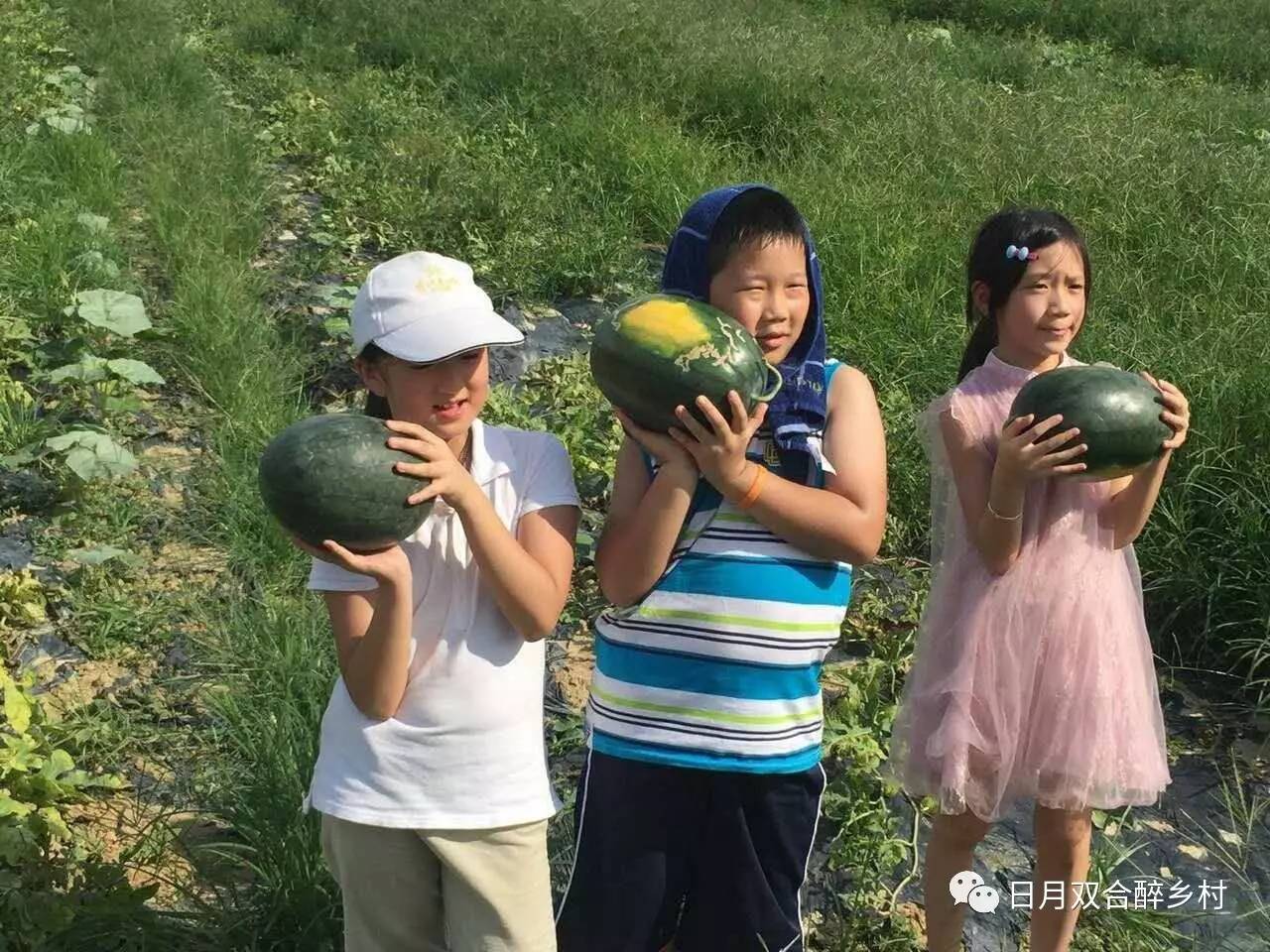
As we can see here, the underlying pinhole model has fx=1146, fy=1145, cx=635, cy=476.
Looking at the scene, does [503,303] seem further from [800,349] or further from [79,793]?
[800,349]

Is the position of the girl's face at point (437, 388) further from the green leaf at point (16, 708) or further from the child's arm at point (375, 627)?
the green leaf at point (16, 708)

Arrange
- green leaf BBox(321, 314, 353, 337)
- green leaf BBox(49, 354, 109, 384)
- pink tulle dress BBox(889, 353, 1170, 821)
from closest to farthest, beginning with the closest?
pink tulle dress BBox(889, 353, 1170, 821) < green leaf BBox(49, 354, 109, 384) < green leaf BBox(321, 314, 353, 337)

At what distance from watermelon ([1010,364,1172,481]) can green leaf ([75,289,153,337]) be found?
3576 mm

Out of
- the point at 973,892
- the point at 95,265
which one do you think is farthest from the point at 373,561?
the point at 95,265

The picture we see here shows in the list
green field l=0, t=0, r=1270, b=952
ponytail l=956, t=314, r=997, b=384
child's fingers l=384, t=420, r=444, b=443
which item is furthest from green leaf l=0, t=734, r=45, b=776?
ponytail l=956, t=314, r=997, b=384

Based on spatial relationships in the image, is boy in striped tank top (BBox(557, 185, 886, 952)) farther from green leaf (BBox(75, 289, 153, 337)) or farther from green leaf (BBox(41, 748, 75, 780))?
green leaf (BBox(75, 289, 153, 337))

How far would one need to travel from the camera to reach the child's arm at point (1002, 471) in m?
2.12

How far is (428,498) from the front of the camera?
5.75ft

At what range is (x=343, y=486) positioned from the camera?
67.9 inches

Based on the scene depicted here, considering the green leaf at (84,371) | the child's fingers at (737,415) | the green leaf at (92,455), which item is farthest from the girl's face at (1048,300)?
the green leaf at (84,371)

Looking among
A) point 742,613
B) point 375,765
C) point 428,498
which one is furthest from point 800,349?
point 375,765

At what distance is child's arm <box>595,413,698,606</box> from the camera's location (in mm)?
1883

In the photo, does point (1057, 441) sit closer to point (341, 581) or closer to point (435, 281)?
point (435, 281)

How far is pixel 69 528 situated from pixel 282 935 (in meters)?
1.96
